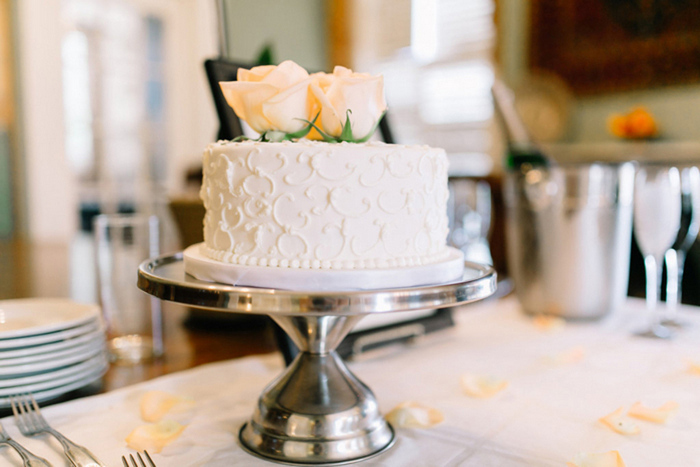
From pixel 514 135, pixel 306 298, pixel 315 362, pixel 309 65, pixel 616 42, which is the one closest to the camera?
pixel 306 298

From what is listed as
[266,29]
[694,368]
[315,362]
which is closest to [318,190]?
[315,362]

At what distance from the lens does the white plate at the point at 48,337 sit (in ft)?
2.70

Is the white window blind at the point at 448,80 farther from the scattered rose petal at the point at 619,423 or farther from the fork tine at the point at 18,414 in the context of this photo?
the fork tine at the point at 18,414

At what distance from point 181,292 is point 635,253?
74.9 inches

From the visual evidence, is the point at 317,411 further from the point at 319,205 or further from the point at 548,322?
the point at 548,322

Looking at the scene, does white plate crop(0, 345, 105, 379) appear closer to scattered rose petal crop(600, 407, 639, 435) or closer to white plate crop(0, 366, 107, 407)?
white plate crop(0, 366, 107, 407)

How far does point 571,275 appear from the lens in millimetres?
1466

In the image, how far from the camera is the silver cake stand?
0.61 meters

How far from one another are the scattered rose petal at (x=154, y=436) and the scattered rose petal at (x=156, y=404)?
6cm

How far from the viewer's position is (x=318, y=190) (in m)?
0.71

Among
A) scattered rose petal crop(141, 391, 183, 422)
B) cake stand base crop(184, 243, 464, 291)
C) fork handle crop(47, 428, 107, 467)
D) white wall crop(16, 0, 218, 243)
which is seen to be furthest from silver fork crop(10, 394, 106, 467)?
white wall crop(16, 0, 218, 243)

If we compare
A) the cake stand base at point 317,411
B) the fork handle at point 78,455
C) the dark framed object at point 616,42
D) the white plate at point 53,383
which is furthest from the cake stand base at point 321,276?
the dark framed object at point 616,42

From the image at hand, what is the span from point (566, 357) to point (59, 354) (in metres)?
0.95

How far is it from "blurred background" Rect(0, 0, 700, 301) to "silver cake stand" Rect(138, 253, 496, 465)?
1.96 meters
